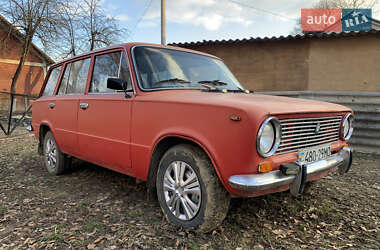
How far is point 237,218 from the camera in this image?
9.41 feet

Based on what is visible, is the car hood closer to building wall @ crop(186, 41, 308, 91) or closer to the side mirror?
the side mirror

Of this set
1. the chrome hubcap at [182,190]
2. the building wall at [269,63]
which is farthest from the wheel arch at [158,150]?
the building wall at [269,63]

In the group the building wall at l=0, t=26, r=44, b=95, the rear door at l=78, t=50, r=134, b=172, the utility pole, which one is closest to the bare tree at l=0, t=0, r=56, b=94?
the building wall at l=0, t=26, r=44, b=95

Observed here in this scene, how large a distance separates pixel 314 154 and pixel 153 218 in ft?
5.80

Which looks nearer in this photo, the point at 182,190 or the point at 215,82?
the point at 182,190

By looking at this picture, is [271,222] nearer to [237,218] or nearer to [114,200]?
[237,218]

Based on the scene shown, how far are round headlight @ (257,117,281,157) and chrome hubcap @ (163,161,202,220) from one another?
66 cm

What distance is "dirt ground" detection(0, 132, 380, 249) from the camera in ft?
8.05

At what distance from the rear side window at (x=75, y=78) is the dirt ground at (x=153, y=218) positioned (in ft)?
4.69

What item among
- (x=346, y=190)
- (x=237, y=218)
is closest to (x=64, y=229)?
(x=237, y=218)

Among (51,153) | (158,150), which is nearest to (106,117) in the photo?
(158,150)

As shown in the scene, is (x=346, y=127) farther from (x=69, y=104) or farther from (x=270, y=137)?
(x=69, y=104)

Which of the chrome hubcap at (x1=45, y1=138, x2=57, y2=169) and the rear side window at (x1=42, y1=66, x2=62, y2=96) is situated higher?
the rear side window at (x1=42, y1=66, x2=62, y2=96)

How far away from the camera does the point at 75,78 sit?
164 inches
